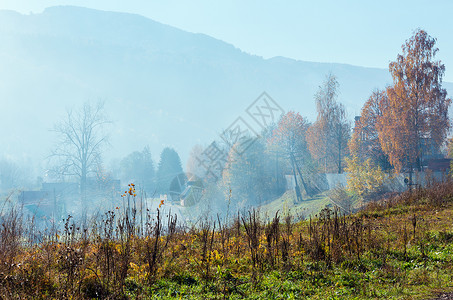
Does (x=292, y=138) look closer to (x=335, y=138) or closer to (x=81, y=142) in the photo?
(x=335, y=138)

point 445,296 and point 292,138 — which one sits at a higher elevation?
point 292,138

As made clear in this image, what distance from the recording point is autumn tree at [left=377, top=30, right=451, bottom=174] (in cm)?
2259

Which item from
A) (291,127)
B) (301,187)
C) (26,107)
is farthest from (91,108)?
(26,107)

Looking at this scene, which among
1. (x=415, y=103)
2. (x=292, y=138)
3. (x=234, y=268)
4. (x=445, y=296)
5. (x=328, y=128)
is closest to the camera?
(x=445, y=296)

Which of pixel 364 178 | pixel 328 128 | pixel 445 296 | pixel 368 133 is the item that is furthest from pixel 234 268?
pixel 328 128

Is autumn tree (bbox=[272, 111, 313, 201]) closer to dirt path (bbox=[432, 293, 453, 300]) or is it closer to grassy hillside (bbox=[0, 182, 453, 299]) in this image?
grassy hillside (bbox=[0, 182, 453, 299])

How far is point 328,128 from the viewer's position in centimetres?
3569

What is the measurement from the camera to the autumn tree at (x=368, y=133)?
29.5 metres

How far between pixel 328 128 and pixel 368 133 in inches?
195

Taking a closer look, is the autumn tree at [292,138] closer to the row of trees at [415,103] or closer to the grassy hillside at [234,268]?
the row of trees at [415,103]

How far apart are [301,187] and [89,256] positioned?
1233 inches

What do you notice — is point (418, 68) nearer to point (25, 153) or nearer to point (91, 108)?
point (91, 108)

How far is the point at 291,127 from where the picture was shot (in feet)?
115

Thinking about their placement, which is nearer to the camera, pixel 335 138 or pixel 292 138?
pixel 292 138
